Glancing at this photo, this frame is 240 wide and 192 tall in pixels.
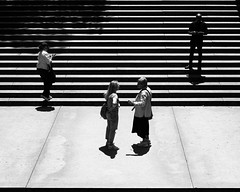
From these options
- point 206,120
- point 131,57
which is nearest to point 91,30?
point 131,57

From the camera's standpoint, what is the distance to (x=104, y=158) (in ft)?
32.0

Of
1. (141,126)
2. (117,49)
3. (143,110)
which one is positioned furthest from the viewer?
(117,49)

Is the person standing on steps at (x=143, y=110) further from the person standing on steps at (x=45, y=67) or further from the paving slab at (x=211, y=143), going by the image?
the person standing on steps at (x=45, y=67)

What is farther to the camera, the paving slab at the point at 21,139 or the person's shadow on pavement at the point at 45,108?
the person's shadow on pavement at the point at 45,108

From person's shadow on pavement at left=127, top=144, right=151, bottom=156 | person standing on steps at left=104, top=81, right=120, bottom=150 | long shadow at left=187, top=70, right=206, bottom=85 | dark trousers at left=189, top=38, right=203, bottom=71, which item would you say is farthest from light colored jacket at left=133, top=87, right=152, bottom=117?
dark trousers at left=189, top=38, right=203, bottom=71

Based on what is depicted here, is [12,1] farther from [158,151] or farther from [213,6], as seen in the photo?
[158,151]

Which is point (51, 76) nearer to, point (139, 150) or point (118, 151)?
point (118, 151)

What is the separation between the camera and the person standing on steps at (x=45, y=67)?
12156 mm

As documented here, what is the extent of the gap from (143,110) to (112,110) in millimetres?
621

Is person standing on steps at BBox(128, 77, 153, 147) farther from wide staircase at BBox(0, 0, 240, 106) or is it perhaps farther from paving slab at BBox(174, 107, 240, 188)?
wide staircase at BBox(0, 0, 240, 106)

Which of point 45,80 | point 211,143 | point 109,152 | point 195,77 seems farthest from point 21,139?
point 195,77

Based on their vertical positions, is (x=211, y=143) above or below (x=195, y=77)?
below

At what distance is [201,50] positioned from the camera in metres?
13.5

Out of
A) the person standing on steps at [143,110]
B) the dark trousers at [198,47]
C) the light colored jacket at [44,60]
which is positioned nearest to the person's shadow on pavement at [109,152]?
the person standing on steps at [143,110]
